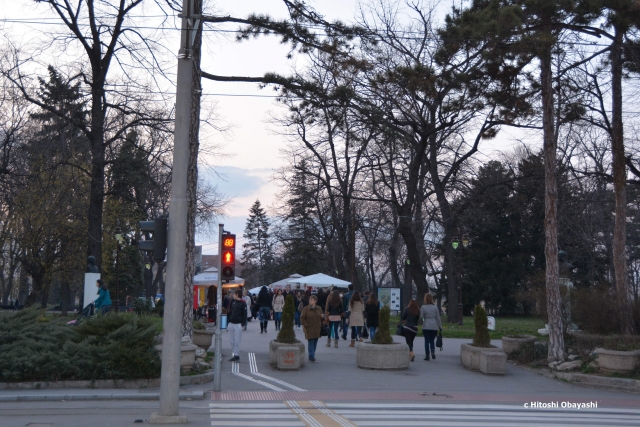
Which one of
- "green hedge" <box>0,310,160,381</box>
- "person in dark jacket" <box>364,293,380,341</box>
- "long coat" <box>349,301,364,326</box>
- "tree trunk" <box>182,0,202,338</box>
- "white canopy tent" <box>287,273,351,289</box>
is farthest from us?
"white canopy tent" <box>287,273,351,289</box>

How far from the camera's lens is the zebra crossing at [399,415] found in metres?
9.60

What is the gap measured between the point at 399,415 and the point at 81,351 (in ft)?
20.8

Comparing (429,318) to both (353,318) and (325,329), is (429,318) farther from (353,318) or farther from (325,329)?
(325,329)

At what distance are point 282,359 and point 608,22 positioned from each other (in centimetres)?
1257

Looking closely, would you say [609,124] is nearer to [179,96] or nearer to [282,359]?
[282,359]

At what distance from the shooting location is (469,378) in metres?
15.3

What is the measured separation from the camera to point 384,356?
52.3 ft

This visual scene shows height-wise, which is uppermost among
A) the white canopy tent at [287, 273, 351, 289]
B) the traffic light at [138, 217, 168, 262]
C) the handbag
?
the white canopy tent at [287, 273, 351, 289]

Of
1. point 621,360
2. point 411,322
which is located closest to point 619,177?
point 621,360

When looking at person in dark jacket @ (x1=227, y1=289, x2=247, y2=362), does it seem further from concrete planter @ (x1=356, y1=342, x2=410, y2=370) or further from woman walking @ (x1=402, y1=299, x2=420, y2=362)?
woman walking @ (x1=402, y1=299, x2=420, y2=362)

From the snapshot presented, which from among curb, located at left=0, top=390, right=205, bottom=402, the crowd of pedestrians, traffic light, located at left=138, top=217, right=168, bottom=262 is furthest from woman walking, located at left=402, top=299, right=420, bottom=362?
traffic light, located at left=138, top=217, right=168, bottom=262

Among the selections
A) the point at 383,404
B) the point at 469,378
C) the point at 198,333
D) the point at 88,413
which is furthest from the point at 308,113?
the point at 88,413

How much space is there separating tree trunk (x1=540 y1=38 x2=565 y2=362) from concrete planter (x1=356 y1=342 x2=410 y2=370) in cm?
389

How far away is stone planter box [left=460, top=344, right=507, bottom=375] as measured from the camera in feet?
51.9
